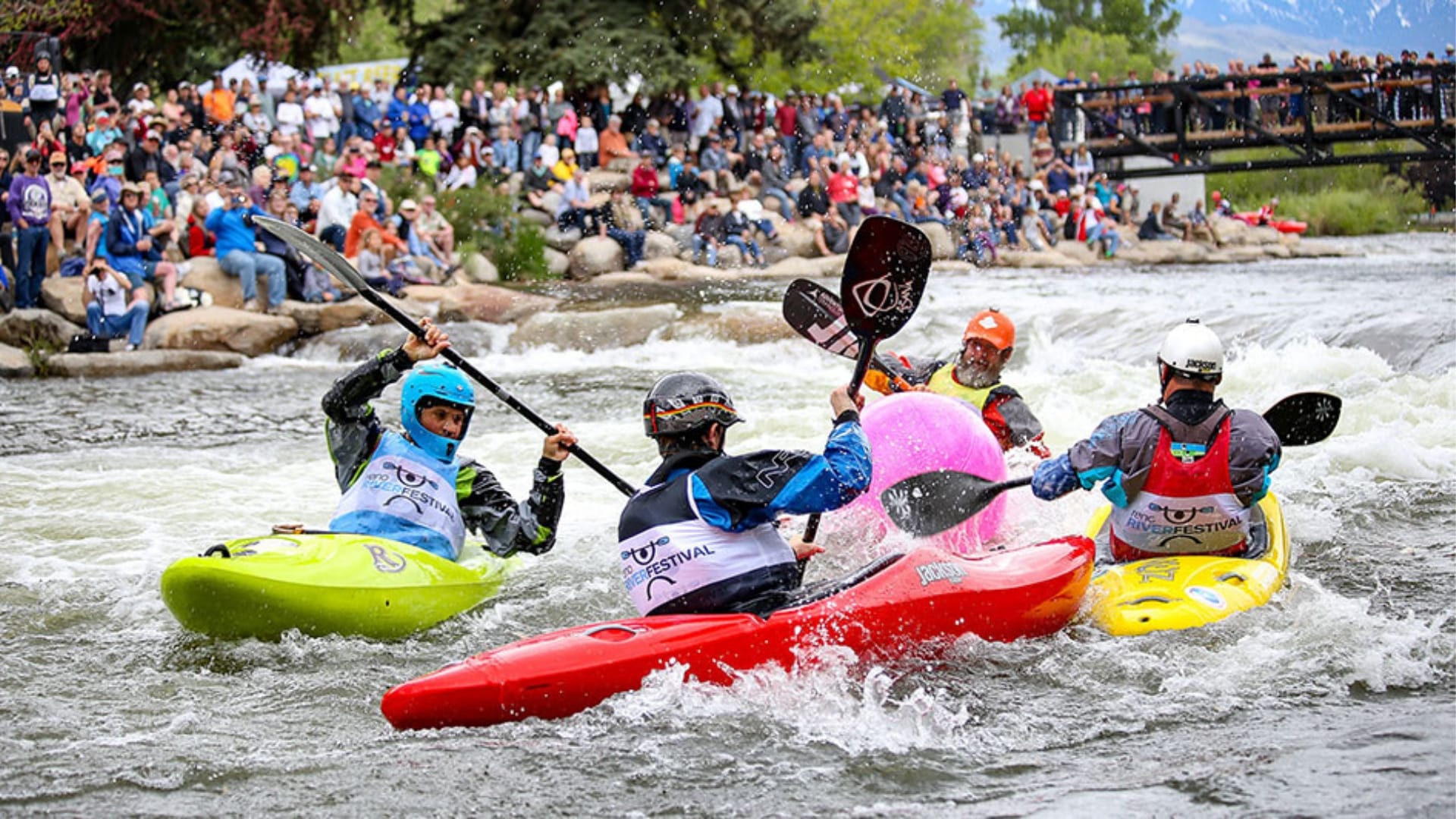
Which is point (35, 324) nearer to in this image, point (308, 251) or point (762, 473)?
point (308, 251)

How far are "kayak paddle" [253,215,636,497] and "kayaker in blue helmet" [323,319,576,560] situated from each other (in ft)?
0.32

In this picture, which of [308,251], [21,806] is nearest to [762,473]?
[21,806]

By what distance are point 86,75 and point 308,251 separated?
1162 cm

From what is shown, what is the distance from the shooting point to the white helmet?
5.38 meters

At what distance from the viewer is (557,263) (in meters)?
19.6

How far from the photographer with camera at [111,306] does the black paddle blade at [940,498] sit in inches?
400

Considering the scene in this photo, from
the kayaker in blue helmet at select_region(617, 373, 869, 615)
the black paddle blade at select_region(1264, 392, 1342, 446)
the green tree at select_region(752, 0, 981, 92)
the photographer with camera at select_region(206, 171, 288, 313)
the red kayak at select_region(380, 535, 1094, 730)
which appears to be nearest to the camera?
the red kayak at select_region(380, 535, 1094, 730)

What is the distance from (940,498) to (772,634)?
5.01 ft

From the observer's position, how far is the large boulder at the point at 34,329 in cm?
1442

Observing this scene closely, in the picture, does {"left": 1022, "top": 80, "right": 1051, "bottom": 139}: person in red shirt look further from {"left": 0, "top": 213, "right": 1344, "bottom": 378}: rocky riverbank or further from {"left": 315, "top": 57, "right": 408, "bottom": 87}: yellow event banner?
{"left": 315, "top": 57, "right": 408, "bottom": 87}: yellow event banner

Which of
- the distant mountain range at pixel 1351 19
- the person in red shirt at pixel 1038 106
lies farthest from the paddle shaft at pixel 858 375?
the person in red shirt at pixel 1038 106

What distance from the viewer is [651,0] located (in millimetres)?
23938

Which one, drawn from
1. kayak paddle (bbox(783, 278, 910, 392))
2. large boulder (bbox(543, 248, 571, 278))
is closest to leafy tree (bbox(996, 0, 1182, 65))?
large boulder (bbox(543, 248, 571, 278))

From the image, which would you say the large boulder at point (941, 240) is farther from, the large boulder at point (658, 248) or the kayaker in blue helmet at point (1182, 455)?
the kayaker in blue helmet at point (1182, 455)
